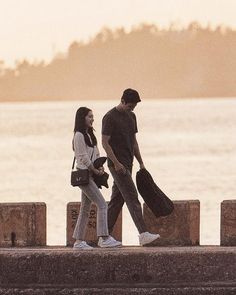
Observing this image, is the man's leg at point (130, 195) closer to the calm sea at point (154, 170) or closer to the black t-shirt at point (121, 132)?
the black t-shirt at point (121, 132)

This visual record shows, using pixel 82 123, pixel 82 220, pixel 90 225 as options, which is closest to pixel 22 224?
pixel 90 225

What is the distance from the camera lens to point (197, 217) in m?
14.7

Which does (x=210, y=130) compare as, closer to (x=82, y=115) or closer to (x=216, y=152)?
(x=216, y=152)

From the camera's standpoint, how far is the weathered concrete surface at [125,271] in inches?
546

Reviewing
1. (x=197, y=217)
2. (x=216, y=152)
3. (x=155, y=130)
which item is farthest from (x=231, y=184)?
(x=155, y=130)

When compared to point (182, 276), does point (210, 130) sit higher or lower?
higher

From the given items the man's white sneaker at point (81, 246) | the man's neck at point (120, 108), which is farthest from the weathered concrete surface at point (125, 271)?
the man's neck at point (120, 108)

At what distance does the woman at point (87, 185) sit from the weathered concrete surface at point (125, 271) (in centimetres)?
26

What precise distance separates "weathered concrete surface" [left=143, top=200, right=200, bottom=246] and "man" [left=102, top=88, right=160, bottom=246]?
256 millimetres

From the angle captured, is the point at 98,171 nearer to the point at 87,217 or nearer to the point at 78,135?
the point at 78,135

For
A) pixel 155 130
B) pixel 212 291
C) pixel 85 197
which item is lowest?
pixel 212 291

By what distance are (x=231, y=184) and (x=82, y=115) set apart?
232ft

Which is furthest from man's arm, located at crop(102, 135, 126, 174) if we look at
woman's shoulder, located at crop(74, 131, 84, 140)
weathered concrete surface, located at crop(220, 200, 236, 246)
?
weathered concrete surface, located at crop(220, 200, 236, 246)

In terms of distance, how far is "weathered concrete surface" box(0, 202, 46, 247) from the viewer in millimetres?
14711
